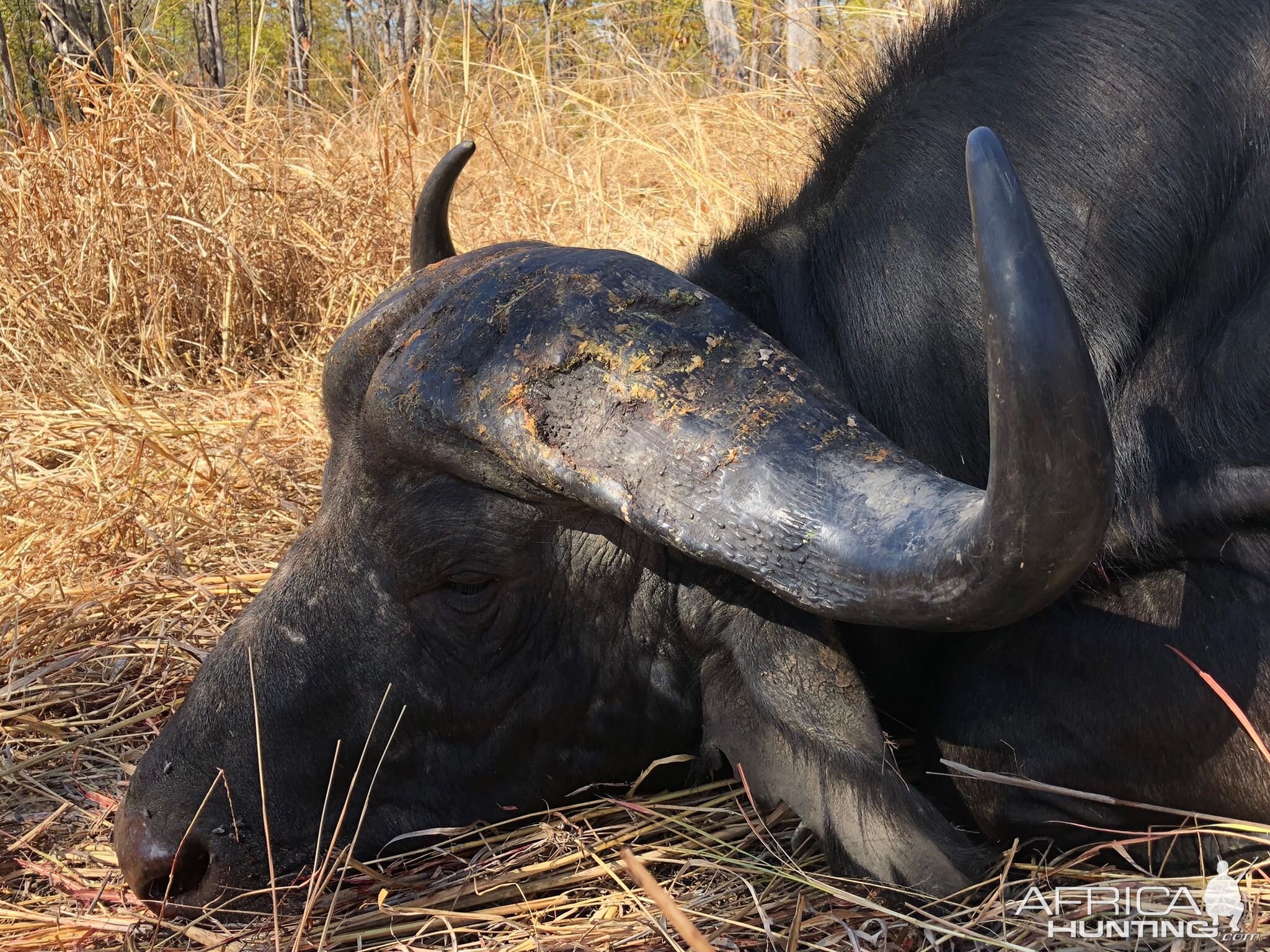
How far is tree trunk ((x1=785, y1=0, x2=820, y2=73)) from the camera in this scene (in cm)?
716

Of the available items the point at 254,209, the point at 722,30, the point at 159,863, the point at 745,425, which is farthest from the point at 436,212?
the point at 722,30

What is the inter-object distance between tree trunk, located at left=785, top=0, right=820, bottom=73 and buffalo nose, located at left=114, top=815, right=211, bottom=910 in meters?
5.37

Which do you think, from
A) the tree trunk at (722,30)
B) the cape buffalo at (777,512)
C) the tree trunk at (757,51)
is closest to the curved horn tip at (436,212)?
the cape buffalo at (777,512)

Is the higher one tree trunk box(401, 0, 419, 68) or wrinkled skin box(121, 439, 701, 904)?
tree trunk box(401, 0, 419, 68)

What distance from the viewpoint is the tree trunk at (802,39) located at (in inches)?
282

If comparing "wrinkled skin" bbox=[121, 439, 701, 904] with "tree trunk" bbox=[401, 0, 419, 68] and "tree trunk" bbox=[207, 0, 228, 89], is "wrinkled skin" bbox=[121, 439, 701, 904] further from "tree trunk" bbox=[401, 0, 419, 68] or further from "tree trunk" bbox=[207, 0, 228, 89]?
"tree trunk" bbox=[207, 0, 228, 89]

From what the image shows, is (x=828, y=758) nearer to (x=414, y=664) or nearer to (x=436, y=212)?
(x=414, y=664)

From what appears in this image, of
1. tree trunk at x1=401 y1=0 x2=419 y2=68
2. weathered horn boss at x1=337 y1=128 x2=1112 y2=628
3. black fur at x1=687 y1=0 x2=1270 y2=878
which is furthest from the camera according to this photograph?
tree trunk at x1=401 y1=0 x2=419 y2=68

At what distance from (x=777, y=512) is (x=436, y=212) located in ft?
4.71

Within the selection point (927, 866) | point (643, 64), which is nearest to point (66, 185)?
point (643, 64)

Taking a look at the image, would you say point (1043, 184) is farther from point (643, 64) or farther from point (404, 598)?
point (643, 64)

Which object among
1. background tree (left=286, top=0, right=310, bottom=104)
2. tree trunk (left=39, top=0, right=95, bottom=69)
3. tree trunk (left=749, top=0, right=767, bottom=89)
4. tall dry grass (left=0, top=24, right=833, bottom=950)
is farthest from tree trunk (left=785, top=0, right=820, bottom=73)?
tree trunk (left=39, top=0, right=95, bottom=69)

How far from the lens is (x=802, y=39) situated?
9328 mm

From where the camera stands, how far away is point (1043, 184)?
7.03 ft
